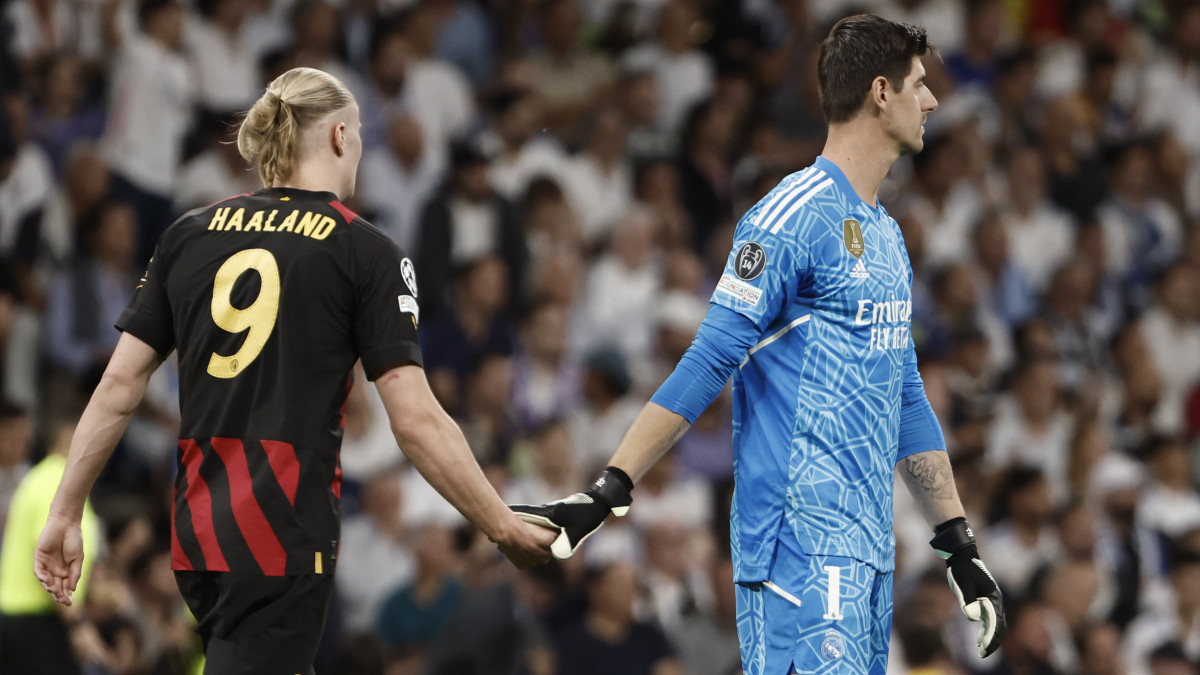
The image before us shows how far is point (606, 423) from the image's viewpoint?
955 cm

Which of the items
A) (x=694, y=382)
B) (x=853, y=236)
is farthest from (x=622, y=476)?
(x=853, y=236)

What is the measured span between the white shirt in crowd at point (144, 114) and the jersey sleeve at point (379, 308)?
5.77 m

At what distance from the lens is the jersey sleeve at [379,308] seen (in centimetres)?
407

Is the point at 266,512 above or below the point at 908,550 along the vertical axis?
above

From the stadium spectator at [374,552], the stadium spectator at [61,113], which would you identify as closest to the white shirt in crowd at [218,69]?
the stadium spectator at [61,113]

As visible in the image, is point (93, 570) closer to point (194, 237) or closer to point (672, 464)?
point (672, 464)

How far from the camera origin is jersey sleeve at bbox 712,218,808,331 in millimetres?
4102

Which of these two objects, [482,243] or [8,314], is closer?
[8,314]

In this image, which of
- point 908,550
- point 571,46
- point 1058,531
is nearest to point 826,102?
point 908,550

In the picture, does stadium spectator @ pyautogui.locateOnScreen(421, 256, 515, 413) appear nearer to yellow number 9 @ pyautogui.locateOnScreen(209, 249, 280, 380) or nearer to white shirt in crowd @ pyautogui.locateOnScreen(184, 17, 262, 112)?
white shirt in crowd @ pyautogui.locateOnScreen(184, 17, 262, 112)

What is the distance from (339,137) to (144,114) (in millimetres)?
5644

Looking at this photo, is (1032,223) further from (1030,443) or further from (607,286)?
(607,286)

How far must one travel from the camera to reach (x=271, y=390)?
3994mm

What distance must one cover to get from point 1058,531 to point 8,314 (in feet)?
22.7
